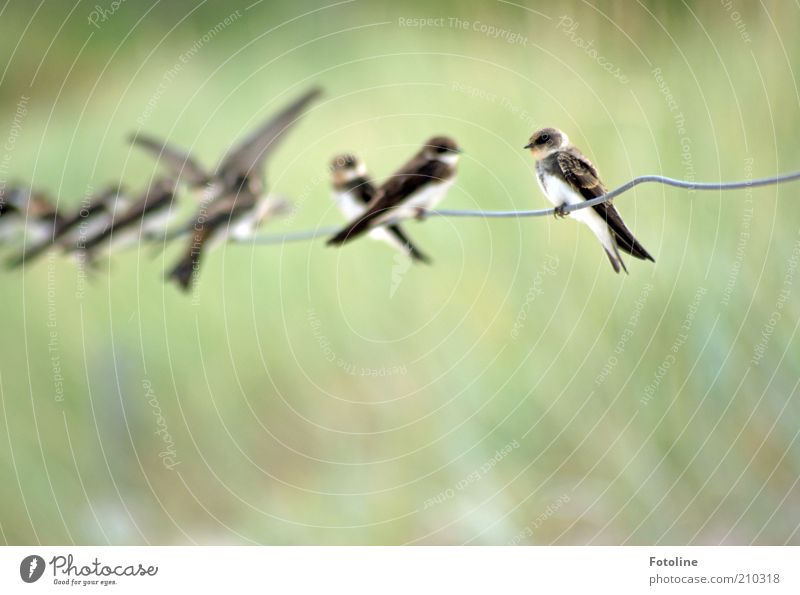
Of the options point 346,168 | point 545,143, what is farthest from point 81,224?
point 545,143

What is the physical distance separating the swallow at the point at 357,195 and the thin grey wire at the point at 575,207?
0.10 feet

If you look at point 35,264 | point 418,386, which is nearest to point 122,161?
point 35,264

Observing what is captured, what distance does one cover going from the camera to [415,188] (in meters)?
0.95

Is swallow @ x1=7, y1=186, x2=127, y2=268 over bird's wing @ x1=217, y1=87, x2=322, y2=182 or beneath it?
beneath

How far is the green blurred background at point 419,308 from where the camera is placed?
3.24ft

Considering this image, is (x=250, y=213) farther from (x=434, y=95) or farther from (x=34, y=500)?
(x=34, y=500)

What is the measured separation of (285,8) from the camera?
1.04 m

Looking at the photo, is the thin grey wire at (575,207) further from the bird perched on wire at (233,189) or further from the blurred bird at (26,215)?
the blurred bird at (26,215)

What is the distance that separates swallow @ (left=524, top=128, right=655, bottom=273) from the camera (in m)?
0.89

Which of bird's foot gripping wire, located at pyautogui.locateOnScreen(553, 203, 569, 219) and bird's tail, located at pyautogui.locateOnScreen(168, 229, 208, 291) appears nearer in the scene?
bird's foot gripping wire, located at pyautogui.locateOnScreen(553, 203, 569, 219)

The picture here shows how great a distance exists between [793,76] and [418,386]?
0.60m

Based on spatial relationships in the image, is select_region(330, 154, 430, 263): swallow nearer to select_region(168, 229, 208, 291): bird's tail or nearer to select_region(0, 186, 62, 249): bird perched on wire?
select_region(168, 229, 208, 291): bird's tail

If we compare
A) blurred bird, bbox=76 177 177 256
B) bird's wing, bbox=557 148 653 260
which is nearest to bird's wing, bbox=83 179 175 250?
blurred bird, bbox=76 177 177 256
